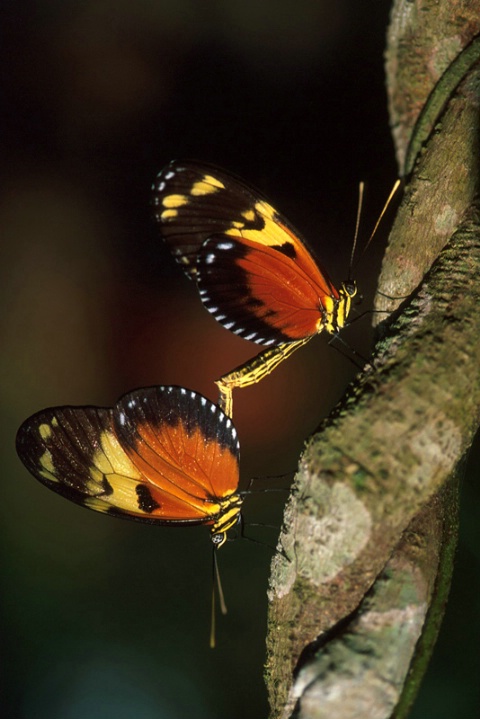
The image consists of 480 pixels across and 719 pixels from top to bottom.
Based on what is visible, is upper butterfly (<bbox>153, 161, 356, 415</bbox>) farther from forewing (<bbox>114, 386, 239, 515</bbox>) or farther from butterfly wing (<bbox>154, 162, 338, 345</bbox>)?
forewing (<bbox>114, 386, 239, 515</bbox>)

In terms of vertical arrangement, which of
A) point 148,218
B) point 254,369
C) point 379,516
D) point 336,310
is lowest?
point 379,516

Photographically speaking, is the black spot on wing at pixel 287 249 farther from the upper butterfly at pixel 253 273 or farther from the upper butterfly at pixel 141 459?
the upper butterfly at pixel 141 459

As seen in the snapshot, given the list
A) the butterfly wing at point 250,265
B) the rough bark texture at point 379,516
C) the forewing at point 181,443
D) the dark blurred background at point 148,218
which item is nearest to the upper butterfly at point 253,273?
the butterfly wing at point 250,265

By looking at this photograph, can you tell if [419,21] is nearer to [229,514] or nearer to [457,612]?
[229,514]

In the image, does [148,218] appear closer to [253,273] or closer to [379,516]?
[253,273]

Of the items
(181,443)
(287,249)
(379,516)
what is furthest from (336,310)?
(379,516)

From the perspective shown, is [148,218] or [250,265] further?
[148,218]

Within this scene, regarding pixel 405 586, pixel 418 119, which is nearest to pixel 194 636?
pixel 405 586
